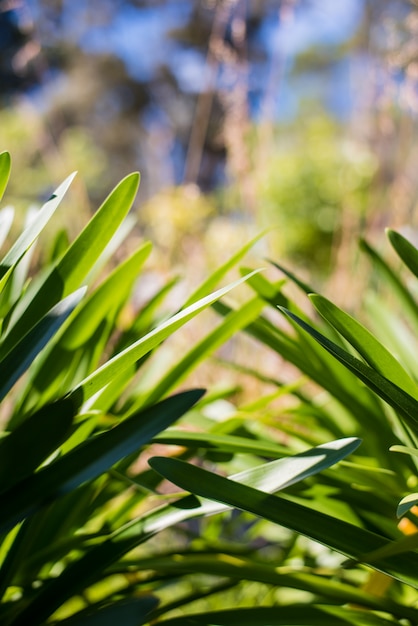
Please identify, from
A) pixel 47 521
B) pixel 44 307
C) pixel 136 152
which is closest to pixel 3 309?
pixel 44 307

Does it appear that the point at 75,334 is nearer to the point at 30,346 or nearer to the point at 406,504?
the point at 30,346

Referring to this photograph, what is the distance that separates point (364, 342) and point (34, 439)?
0.14 m

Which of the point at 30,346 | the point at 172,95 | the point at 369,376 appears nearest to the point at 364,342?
the point at 369,376

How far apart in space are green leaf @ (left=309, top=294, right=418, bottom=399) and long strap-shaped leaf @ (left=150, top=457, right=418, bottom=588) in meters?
0.06

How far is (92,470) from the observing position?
24 centimetres

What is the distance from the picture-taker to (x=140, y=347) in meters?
0.24

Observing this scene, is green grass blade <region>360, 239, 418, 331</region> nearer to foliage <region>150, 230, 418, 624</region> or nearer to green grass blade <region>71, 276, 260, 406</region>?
foliage <region>150, 230, 418, 624</region>

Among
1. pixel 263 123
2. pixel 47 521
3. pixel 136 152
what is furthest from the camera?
pixel 136 152

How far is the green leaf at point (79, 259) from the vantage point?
30 cm

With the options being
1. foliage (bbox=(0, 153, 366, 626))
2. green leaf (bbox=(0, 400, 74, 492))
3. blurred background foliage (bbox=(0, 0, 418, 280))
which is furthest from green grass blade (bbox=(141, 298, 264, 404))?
blurred background foliage (bbox=(0, 0, 418, 280))

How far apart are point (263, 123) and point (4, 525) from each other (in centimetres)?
88

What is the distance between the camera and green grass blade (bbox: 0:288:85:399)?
0.82ft

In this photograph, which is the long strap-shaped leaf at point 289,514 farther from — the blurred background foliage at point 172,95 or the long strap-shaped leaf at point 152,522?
the blurred background foliage at point 172,95

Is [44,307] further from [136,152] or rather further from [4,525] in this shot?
[136,152]
